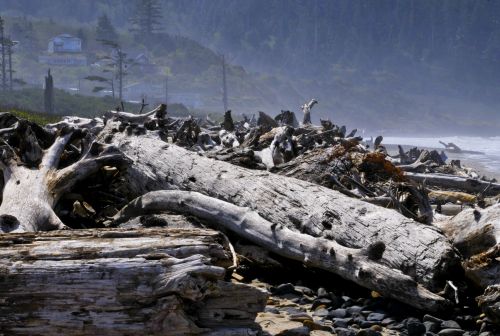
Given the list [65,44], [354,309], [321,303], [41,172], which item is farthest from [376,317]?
[65,44]

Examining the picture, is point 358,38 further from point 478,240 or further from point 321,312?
point 321,312

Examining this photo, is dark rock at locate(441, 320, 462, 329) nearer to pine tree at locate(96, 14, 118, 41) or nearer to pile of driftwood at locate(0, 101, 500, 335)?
pile of driftwood at locate(0, 101, 500, 335)

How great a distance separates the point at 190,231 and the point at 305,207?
2029 mm

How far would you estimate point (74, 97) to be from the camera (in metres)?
69.4

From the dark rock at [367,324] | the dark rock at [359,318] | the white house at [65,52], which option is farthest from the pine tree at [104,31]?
the dark rock at [367,324]

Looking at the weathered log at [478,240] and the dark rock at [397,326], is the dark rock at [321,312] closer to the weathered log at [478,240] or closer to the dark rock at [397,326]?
the dark rock at [397,326]

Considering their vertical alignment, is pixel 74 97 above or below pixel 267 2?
below

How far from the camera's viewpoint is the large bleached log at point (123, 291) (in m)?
3.44

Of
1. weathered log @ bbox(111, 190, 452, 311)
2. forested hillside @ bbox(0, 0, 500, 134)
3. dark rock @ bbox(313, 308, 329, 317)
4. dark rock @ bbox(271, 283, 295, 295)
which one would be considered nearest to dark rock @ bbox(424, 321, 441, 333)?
weathered log @ bbox(111, 190, 452, 311)

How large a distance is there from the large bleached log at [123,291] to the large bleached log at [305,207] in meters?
1.46

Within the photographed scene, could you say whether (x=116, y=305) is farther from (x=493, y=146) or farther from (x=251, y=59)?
(x=251, y=59)

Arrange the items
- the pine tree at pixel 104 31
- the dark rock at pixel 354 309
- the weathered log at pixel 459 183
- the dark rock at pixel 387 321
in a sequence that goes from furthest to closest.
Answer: the pine tree at pixel 104 31 < the weathered log at pixel 459 183 < the dark rock at pixel 354 309 < the dark rock at pixel 387 321

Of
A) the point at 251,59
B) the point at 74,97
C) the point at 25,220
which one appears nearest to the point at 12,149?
the point at 25,220

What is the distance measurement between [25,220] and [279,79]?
14542 cm
